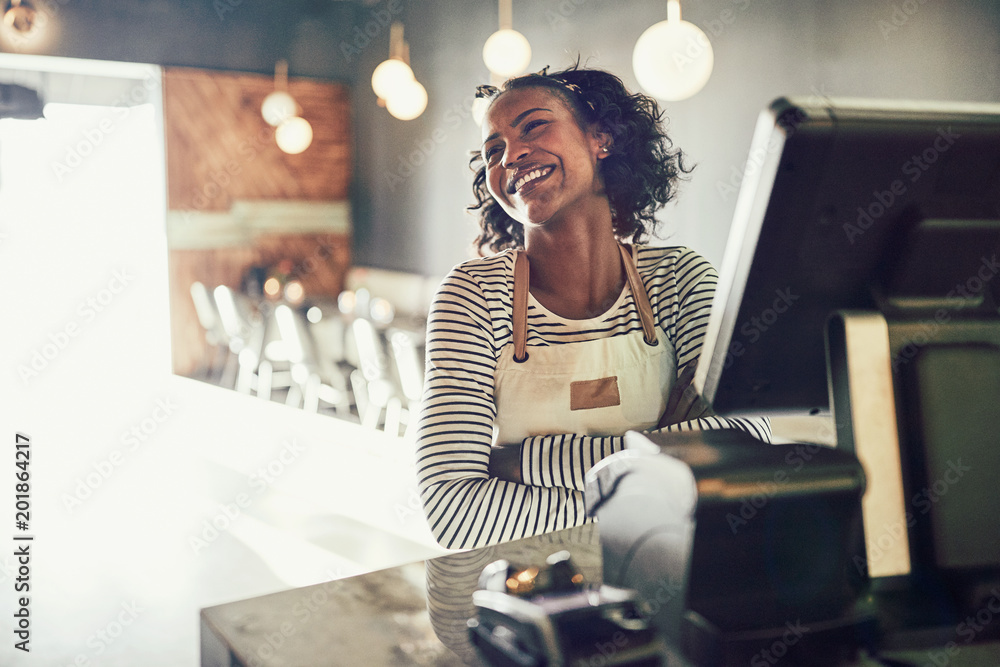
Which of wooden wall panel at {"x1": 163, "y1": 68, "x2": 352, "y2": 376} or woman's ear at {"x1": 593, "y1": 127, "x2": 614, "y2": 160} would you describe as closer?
woman's ear at {"x1": 593, "y1": 127, "x2": 614, "y2": 160}

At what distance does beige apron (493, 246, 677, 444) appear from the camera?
4.22ft

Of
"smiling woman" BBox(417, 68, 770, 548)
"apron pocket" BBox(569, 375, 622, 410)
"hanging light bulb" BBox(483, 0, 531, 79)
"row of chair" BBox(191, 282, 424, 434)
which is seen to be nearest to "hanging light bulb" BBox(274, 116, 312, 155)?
"row of chair" BBox(191, 282, 424, 434)

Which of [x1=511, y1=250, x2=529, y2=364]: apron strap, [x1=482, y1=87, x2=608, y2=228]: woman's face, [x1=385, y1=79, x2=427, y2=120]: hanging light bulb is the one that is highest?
[x1=385, y1=79, x2=427, y2=120]: hanging light bulb

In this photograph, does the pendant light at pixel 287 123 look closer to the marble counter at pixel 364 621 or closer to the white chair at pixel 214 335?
the white chair at pixel 214 335

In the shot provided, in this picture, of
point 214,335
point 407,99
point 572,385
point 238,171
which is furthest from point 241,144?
point 572,385

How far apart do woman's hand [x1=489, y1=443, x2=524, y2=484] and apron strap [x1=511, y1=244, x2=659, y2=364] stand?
5.7 inches

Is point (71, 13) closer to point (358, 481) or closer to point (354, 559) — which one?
point (358, 481)

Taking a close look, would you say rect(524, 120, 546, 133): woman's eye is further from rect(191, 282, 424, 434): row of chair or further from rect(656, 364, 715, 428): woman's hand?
rect(191, 282, 424, 434): row of chair

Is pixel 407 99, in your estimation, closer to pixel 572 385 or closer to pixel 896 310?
pixel 572 385

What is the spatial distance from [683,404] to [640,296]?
7.7 inches

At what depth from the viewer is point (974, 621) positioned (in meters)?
0.73

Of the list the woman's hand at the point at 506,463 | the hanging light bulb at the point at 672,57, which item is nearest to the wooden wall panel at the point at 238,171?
the hanging light bulb at the point at 672,57

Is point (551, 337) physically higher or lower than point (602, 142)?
lower

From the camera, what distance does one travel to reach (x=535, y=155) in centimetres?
132
